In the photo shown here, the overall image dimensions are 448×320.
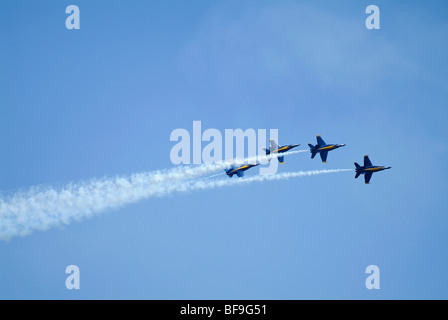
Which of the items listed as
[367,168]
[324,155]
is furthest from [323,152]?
[367,168]

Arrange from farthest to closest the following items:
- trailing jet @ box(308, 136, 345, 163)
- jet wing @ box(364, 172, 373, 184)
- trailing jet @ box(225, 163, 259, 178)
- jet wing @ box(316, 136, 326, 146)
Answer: jet wing @ box(316, 136, 326, 146), trailing jet @ box(308, 136, 345, 163), jet wing @ box(364, 172, 373, 184), trailing jet @ box(225, 163, 259, 178)

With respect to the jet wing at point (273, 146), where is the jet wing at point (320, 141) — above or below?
A: above

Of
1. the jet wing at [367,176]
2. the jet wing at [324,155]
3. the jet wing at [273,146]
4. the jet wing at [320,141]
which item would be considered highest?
the jet wing at [320,141]

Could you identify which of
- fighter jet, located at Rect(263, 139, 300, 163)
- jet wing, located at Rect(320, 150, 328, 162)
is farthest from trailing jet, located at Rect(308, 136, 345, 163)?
fighter jet, located at Rect(263, 139, 300, 163)

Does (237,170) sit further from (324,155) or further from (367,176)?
(367,176)

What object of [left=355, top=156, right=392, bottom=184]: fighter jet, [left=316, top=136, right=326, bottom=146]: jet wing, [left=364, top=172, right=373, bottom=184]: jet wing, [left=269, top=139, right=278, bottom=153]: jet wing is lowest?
[left=364, top=172, right=373, bottom=184]: jet wing

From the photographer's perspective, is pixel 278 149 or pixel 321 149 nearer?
pixel 278 149

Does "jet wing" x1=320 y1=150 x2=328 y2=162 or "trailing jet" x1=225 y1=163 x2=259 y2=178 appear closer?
"trailing jet" x1=225 y1=163 x2=259 y2=178

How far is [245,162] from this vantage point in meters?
90.2

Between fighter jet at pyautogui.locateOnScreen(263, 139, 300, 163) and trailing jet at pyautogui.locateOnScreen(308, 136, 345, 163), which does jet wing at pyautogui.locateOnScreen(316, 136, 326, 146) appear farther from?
fighter jet at pyautogui.locateOnScreen(263, 139, 300, 163)

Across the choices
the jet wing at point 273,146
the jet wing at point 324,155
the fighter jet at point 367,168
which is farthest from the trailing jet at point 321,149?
the jet wing at point 273,146

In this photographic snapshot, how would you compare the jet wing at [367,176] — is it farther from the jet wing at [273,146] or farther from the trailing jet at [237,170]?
the trailing jet at [237,170]

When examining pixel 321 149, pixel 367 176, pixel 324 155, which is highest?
pixel 321 149
